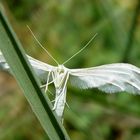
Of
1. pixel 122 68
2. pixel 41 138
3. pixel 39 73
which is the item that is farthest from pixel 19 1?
pixel 122 68

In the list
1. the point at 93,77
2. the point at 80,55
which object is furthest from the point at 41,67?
the point at 80,55

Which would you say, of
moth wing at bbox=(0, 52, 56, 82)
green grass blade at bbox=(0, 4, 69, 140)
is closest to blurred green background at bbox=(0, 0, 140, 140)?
moth wing at bbox=(0, 52, 56, 82)

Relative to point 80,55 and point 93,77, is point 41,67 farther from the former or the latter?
point 80,55

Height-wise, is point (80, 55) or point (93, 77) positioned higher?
point (93, 77)

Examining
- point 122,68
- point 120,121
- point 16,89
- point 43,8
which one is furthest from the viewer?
point 43,8

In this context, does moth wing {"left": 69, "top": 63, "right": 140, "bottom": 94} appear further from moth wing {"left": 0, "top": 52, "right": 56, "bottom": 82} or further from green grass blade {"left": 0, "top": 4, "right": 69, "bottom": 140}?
green grass blade {"left": 0, "top": 4, "right": 69, "bottom": 140}

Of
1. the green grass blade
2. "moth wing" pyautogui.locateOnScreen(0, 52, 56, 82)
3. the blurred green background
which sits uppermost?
the green grass blade

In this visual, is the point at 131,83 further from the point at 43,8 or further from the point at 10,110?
the point at 43,8
